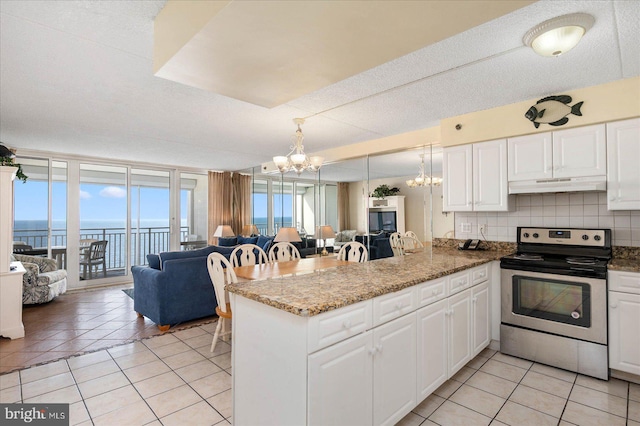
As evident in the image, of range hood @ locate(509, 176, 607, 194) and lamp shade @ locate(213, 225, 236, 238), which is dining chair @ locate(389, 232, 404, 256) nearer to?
range hood @ locate(509, 176, 607, 194)

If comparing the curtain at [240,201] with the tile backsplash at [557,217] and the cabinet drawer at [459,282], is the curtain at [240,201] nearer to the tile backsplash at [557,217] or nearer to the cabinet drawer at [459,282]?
the tile backsplash at [557,217]

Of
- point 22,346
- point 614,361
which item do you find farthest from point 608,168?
point 22,346

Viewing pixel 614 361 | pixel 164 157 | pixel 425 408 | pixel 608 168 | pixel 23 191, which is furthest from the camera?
pixel 164 157

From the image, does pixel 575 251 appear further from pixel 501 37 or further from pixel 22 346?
pixel 22 346

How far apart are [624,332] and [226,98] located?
3.77 meters

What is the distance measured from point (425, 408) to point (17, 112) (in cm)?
478

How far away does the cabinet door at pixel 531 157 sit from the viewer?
2.95 m

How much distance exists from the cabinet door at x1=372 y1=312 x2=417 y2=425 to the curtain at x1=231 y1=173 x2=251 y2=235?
6232 mm

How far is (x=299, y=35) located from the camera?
57.5 inches

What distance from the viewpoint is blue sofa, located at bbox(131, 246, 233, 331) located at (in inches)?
142

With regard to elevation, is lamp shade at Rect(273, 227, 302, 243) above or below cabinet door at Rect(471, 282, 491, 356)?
above

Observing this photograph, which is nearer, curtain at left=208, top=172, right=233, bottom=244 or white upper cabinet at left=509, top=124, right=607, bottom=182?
white upper cabinet at left=509, top=124, right=607, bottom=182

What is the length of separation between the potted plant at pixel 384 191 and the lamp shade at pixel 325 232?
103 cm

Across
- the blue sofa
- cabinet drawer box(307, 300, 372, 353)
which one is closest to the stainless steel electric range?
cabinet drawer box(307, 300, 372, 353)
